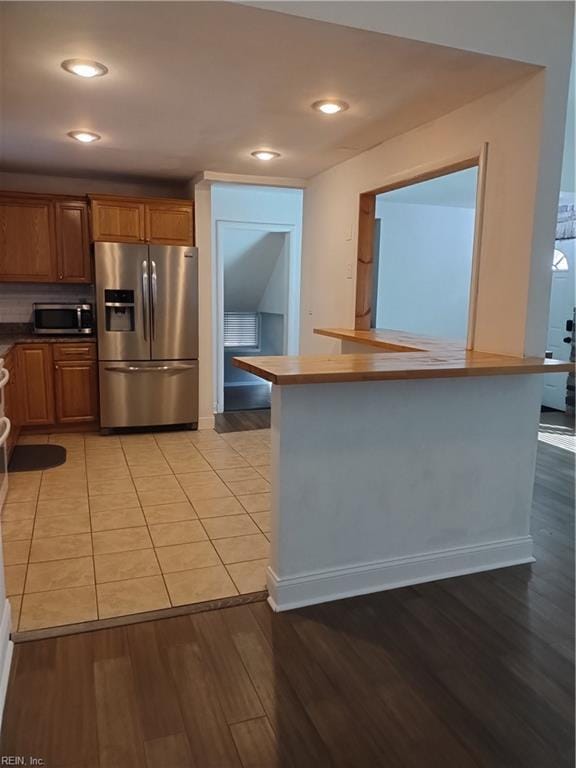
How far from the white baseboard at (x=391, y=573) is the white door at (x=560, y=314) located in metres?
3.92

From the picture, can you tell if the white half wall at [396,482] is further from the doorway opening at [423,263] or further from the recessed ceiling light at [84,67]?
the doorway opening at [423,263]

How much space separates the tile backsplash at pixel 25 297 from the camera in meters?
5.05

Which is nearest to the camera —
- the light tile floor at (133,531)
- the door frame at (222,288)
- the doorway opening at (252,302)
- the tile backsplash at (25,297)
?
the light tile floor at (133,531)

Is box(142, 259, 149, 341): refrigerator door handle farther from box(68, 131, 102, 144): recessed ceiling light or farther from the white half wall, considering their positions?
the white half wall

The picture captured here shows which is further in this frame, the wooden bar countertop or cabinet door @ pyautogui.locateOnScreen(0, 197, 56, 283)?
cabinet door @ pyautogui.locateOnScreen(0, 197, 56, 283)

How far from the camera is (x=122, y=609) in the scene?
2250 millimetres

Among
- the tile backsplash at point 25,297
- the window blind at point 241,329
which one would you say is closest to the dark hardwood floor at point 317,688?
the tile backsplash at point 25,297

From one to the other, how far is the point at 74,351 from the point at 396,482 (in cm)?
339

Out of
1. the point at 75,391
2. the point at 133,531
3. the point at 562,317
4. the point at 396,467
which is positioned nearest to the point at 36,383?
the point at 75,391

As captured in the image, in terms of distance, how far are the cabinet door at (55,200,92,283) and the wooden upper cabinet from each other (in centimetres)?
17

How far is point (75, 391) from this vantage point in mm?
4863

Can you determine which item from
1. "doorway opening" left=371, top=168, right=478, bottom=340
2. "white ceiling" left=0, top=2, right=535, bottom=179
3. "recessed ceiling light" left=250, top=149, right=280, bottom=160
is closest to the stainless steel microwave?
"white ceiling" left=0, top=2, right=535, bottom=179

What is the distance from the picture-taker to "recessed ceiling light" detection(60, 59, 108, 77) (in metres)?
2.33

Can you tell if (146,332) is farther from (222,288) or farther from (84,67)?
(84,67)
